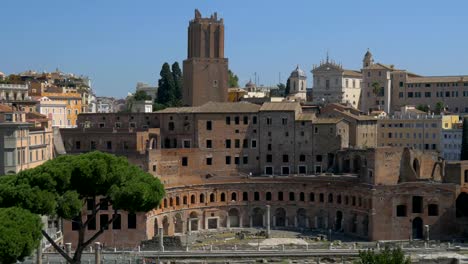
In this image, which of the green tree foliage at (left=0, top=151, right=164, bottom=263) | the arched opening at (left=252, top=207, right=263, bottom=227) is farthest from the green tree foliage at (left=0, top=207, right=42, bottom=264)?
the arched opening at (left=252, top=207, right=263, bottom=227)

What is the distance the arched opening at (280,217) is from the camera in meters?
54.5

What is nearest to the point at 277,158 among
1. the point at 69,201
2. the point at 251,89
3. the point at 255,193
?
the point at 255,193

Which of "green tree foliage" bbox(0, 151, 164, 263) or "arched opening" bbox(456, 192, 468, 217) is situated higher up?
"green tree foliage" bbox(0, 151, 164, 263)

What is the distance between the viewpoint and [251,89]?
316 ft

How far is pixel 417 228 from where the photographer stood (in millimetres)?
48844

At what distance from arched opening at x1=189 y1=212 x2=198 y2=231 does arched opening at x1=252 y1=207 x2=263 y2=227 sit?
14.0 ft

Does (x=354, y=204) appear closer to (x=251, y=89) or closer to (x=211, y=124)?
(x=211, y=124)

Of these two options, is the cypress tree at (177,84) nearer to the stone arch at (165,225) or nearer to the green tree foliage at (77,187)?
the stone arch at (165,225)

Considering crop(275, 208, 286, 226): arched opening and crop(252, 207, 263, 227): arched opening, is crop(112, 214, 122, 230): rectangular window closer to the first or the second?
crop(252, 207, 263, 227): arched opening

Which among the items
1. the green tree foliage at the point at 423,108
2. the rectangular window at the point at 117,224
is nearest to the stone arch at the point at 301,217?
the rectangular window at the point at 117,224

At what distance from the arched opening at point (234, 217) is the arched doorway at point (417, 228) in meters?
12.3

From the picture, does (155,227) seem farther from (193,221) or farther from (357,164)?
(357,164)

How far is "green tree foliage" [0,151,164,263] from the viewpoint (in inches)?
1179

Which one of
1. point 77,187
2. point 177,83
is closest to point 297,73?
point 177,83
